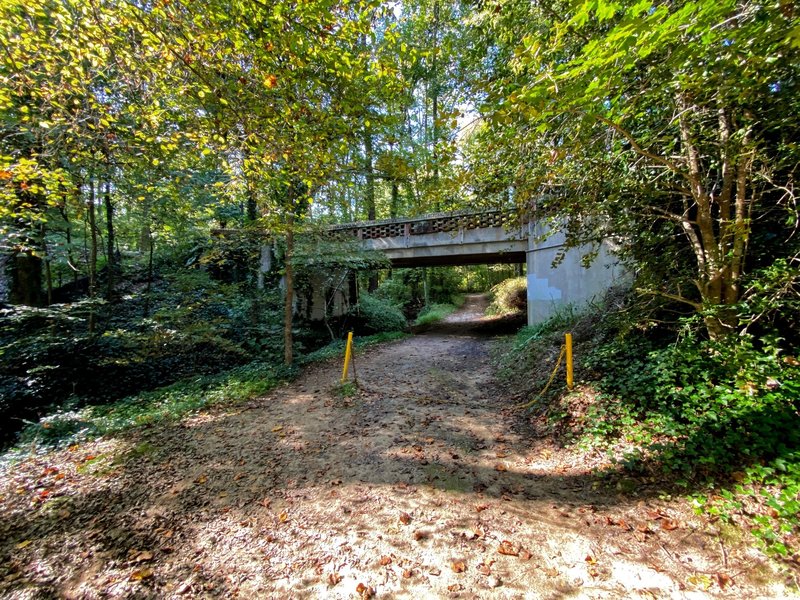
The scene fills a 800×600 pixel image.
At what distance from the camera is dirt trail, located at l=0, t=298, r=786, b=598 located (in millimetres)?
2115

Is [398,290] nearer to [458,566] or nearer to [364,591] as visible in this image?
[458,566]

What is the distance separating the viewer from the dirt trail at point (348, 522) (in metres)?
2.12

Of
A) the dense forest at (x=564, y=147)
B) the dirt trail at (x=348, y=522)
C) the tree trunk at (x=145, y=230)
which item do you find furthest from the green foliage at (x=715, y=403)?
the tree trunk at (x=145, y=230)

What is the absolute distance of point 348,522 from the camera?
2.71m

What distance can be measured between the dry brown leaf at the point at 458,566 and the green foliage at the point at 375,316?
1025 centimetres

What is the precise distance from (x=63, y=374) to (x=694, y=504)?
1013 centimetres

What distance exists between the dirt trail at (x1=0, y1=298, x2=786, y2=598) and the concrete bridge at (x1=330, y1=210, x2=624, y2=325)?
193 inches

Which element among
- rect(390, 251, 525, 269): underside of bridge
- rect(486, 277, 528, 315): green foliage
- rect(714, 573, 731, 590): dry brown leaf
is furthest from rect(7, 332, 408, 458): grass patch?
rect(486, 277, 528, 315): green foliage

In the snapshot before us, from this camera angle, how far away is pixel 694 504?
250cm

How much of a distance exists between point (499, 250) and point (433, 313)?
8302 mm

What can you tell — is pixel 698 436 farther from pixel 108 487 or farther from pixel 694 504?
pixel 108 487

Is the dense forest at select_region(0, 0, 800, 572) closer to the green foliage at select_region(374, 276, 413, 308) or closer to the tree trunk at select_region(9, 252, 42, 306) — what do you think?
the tree trunk at select_region(9, 252, 42, 306)

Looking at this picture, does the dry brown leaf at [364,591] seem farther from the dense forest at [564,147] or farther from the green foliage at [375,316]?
the green foliage at [375,316]

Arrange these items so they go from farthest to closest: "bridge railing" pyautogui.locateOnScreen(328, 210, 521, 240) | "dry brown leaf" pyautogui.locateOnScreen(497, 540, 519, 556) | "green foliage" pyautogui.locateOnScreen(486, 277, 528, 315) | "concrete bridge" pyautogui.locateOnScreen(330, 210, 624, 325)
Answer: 1. "green foliage" pyautogui.locateOnScreen(486, 277, 528, 315)
2. "bridge railing" pyautogui.locateOnScreen(328, 210, 521, 240)
3. "concrete bridge" pyautogui.locateOnScreen(330, 210, 624, 325)
4. "dry brown leaf" pyautogui.locateOnScreen(497, 540, 519, 556)
